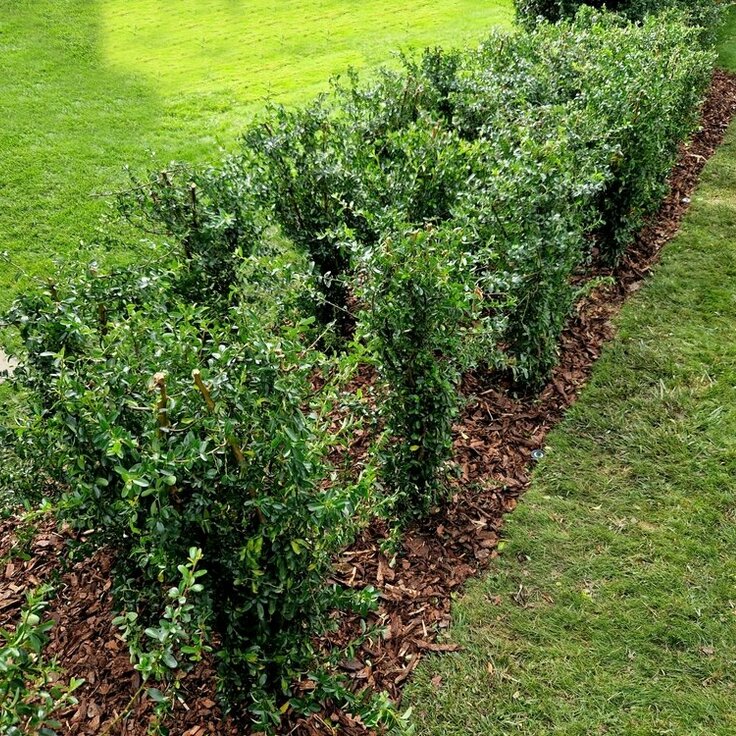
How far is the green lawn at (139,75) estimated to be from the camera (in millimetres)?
7227

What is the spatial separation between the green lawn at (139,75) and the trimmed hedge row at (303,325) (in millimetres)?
2335

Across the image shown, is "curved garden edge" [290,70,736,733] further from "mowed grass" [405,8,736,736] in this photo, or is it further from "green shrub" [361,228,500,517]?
"green shrub" [361,228,500,517]

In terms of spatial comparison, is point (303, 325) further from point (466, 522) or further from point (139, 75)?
point (139, 75)

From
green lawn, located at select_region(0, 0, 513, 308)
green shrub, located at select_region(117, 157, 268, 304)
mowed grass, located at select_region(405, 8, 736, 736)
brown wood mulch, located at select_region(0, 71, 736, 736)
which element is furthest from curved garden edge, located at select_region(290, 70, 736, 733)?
green lawn, located at select_region(0, 0, 513, 308)

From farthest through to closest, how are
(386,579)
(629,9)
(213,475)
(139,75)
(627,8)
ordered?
(139,75)
(627,8)
(629,9)
(386,579)
(213,475)

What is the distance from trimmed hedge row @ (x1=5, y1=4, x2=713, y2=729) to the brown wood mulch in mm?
238

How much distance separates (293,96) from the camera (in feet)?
32.4

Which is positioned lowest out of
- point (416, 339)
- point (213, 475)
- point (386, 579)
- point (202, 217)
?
point (386, 579)

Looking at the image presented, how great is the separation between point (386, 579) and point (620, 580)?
1.26 m

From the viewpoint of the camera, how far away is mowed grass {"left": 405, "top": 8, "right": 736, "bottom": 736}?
9.64ft

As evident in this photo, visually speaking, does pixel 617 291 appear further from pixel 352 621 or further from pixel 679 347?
Answer: pixel 352 621

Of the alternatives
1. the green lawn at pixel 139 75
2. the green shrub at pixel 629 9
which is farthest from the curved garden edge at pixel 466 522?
the green shrub at pixel 629 9

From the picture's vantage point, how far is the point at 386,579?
11.3 ft

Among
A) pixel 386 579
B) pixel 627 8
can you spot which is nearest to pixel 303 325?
pixel 386 579
